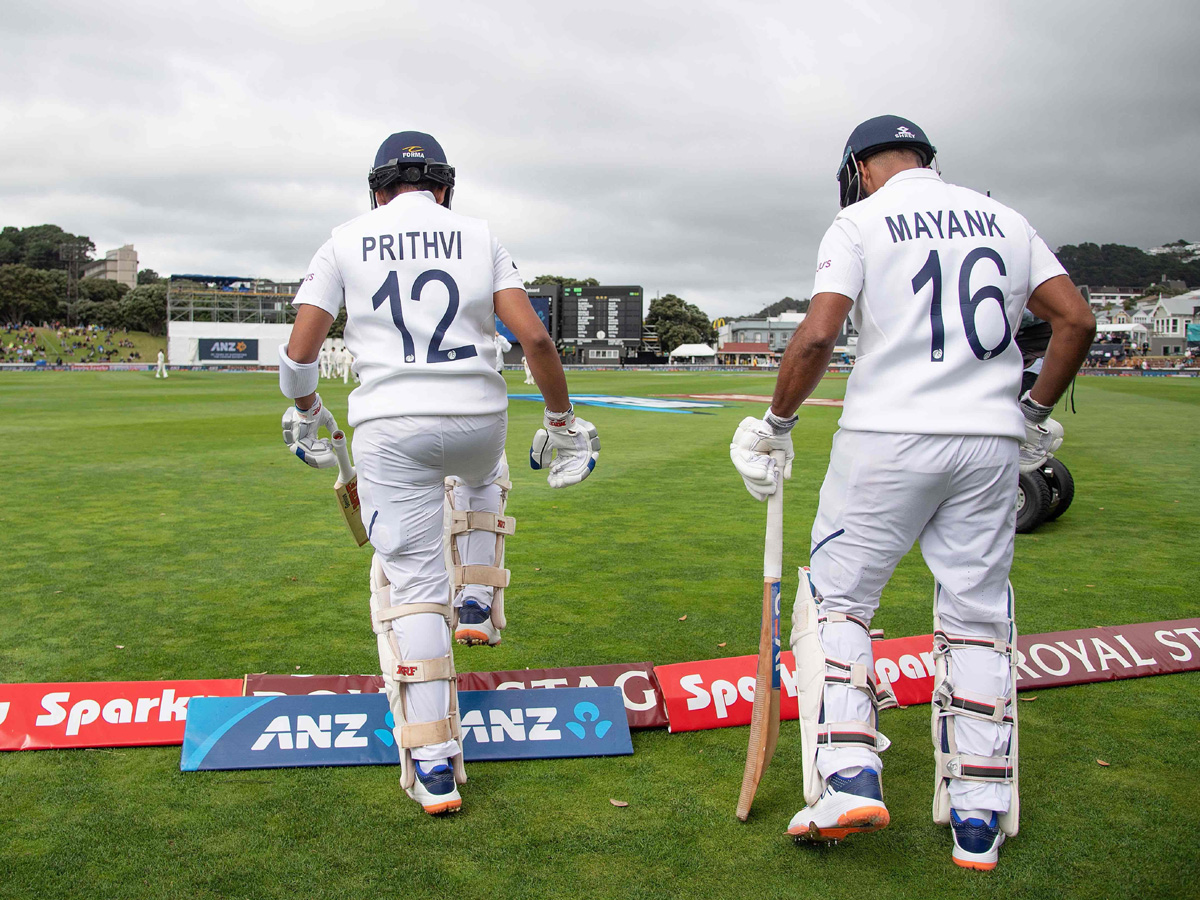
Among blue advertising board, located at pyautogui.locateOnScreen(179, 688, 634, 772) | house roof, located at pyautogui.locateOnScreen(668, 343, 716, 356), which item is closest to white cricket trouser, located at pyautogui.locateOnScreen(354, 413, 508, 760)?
blue advertising board, located at pyautogui.locateOnScreen(179, 688, 634, 772)

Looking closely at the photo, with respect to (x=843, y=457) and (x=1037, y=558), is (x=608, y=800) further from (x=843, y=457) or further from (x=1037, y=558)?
(x=1037, y=558)

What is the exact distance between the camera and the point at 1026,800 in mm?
3342

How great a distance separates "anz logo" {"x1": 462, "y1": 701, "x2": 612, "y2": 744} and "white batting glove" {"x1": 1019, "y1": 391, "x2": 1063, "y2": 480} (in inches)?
79.5

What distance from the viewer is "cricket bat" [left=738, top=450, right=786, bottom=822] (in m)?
3.19

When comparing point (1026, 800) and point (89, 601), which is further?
point (89, 601)

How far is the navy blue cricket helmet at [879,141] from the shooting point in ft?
10.9

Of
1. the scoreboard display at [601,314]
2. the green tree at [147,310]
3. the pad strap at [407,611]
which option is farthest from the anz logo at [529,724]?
the green tree at [147,310]

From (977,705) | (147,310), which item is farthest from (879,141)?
(147,310)

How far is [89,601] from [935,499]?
5.16 metres

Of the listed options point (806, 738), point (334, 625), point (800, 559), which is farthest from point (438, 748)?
point (800, 559)

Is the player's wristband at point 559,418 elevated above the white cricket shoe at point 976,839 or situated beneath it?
elevated above

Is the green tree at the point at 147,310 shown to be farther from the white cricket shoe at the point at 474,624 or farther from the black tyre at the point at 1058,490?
the white cricket shoe at the point at 474,624

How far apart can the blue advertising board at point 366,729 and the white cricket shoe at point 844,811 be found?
3.06 ft

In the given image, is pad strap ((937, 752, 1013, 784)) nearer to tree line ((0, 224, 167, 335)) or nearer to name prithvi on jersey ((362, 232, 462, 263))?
name prithvi on jersey ((362, 232, 462, 263))
